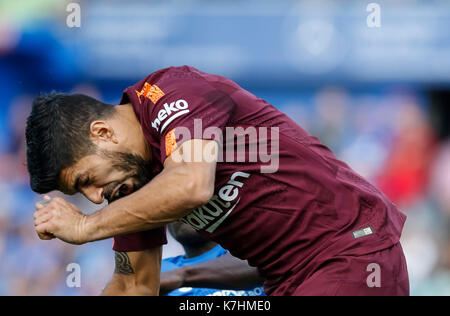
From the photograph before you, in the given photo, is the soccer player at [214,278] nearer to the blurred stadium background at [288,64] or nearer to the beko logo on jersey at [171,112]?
the beko logo on jersey at [171,112]

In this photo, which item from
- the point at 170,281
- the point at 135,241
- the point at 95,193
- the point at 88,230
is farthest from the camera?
the point at 170,281

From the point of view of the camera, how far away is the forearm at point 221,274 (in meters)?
4.04

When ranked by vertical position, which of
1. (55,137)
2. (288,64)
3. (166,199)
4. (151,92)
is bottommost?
(166,199)

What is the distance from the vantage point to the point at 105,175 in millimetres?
3111

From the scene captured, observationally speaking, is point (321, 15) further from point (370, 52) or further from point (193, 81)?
point (193, 81)

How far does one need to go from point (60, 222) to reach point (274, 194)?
1.05m

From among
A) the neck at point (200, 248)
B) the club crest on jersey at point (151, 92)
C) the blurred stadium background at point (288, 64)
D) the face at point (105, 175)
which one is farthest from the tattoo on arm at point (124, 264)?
the blurred stadium background at point (288, 64)

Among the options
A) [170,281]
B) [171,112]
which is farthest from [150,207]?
[170,281]

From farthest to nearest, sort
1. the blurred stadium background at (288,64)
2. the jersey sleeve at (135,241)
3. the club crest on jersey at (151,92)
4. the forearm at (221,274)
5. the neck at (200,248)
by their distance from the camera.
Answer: the blurred stadium background at (288,64)
the neck at (200,248)
the forearm at (221,274)
the jersey sleeve at (135,241)
the club crest on jersey at (151,92)

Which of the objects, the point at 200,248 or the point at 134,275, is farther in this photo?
the point at 200,248

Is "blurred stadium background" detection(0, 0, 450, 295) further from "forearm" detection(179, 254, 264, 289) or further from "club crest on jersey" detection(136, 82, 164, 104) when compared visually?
"club crest on jersey" detection(136, 82, 164, 104)

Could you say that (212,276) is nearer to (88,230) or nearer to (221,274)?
(221,274)

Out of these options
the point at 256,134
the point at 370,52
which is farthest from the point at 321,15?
the point at 256,134
